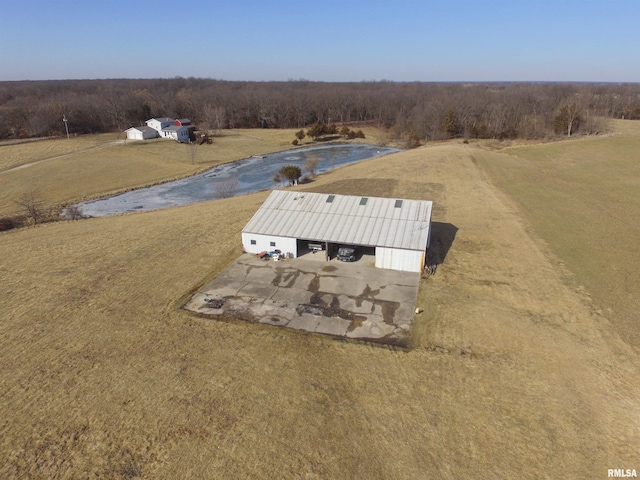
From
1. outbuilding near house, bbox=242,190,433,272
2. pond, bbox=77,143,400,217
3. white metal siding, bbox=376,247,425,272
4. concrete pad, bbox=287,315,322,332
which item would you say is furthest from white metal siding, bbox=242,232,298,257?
pond, bbox=77,143,400,217

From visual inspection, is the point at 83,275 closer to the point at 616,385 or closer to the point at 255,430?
Answer: the point at 255,430

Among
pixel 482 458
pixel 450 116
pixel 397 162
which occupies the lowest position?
pixel 482 458

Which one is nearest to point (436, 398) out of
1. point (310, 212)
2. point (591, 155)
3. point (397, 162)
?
point (310, 212)

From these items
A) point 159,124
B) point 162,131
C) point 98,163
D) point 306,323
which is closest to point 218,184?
point 98,163

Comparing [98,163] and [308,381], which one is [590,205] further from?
[98,163]

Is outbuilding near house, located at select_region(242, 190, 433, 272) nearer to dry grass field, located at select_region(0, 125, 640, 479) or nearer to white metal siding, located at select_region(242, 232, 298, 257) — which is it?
white metal siding, located at select_region(242, 232, 298, 257)

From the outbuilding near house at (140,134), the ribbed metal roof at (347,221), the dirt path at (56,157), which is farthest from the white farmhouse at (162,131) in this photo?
the ribbed metal roof at (347,221)
